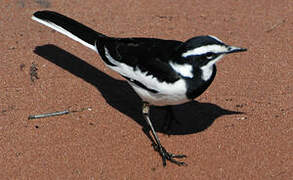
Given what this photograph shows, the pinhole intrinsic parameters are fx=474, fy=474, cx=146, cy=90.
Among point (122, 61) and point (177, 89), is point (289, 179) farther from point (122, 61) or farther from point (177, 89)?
point (122, 61)

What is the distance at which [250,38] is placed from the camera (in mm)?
7539

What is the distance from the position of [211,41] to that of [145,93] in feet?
3.15

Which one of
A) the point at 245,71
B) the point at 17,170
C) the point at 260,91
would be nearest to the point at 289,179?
the point at 260,91

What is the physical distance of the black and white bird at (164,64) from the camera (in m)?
4.81

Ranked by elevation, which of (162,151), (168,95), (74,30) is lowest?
(162,151)

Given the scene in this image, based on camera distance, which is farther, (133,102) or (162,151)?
(133,102)

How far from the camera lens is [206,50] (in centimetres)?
475

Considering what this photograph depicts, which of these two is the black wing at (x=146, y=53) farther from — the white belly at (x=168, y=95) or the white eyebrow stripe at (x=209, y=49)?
the white eyebrow stripe at (x=209, y=49)

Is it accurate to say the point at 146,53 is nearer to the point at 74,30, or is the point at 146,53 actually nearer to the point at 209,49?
the point at 209,49

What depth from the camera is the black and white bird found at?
4812mm

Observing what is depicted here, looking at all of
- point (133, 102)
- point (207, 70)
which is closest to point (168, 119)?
point (133, 102)

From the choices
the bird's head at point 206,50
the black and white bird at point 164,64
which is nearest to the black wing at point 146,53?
the black and white bird at point 164,64

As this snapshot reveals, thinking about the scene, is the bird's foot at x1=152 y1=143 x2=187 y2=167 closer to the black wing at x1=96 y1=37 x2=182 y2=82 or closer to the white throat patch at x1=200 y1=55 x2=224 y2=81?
the black wing at x1=96 y1=37 x2=182 y2=82

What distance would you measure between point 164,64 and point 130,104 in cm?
138
